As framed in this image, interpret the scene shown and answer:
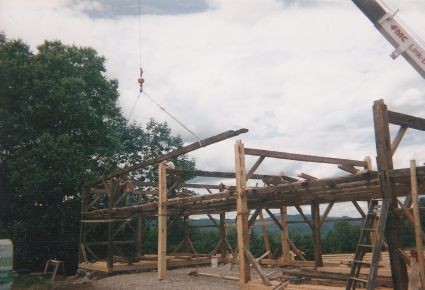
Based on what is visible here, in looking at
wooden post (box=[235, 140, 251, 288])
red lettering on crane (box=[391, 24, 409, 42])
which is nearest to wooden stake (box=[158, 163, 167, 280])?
wooden post (box=[235, 140, 251, 288])

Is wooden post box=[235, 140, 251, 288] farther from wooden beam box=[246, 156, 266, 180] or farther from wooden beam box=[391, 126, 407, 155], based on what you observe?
wooden beam box=[391, 126, 407, 155]

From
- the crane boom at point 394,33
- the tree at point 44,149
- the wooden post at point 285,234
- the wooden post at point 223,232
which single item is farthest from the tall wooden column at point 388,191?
the tree at point 44,149

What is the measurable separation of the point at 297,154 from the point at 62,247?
18526mm

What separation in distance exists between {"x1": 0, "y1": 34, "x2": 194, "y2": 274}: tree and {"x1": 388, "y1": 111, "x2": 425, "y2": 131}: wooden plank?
19191mm

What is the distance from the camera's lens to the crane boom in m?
9.45

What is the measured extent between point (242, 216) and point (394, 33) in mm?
6536

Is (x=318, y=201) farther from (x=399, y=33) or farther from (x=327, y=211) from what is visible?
(x=399, y=33)

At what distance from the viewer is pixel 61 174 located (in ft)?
72.9

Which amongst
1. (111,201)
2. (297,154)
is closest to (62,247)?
(111,201)

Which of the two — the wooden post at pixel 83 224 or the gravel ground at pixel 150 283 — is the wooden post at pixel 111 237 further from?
the wooden post at pixel 83 224

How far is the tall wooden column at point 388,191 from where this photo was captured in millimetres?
7145

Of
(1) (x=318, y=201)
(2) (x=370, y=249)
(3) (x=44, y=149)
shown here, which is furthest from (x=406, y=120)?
(3) (x=44, y=149)

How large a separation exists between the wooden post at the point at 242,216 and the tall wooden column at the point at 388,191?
4.37 meters

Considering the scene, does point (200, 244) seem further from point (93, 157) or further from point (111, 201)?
point (111, 201)
